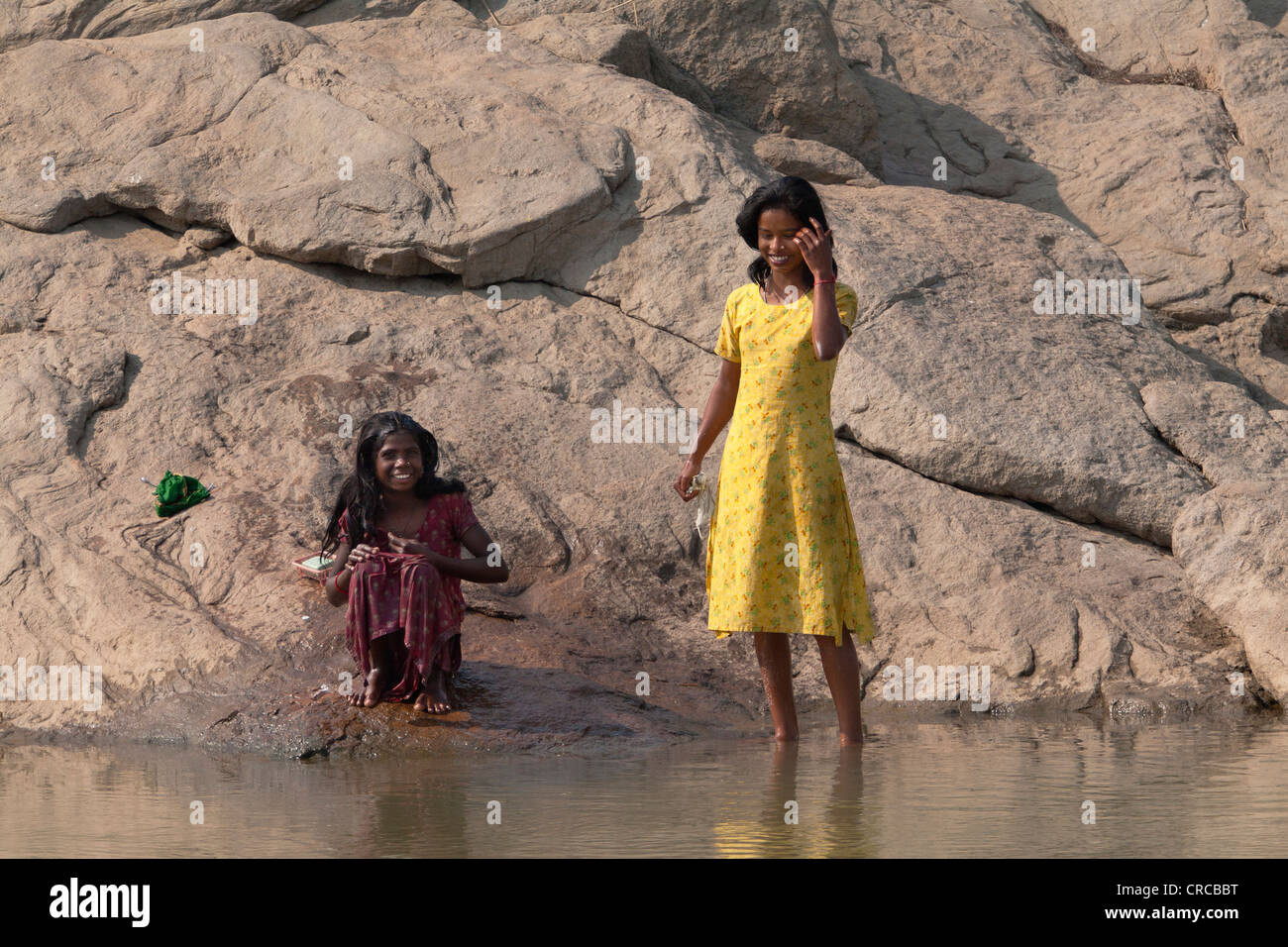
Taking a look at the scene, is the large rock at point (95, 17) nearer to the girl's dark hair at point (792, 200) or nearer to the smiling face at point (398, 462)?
the smiling face at point (398, 462)

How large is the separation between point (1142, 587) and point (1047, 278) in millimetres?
2141

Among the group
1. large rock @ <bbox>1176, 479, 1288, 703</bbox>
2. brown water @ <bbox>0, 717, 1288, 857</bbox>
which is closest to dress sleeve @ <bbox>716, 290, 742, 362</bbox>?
brown water @ <bbox>0, 717, 1288, 857</bbox>

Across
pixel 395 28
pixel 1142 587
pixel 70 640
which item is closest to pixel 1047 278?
pixel 1142 587

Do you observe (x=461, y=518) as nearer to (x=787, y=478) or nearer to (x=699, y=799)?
(x=787, y=478)

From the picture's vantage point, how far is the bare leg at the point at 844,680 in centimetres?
436

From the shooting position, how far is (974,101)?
10.9 metres

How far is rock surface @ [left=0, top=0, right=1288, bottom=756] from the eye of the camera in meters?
5.50

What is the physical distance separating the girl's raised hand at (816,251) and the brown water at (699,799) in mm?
1430

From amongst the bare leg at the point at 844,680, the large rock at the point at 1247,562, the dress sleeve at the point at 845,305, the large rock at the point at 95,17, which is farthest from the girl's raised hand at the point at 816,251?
the large rock at the point at 95,17

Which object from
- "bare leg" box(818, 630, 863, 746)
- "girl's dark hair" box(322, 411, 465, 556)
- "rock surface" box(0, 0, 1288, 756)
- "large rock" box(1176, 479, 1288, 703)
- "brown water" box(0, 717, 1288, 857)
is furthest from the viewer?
"large rock" box(1176, 479, 1288, 703)

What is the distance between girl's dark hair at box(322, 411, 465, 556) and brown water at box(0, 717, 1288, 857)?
850 millimetres

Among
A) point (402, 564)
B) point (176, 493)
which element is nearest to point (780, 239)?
point (402, 564)

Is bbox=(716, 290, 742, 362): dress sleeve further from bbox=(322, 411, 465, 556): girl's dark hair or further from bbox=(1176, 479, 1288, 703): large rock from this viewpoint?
bbox=(1176, 479, 1288, 703): large rock

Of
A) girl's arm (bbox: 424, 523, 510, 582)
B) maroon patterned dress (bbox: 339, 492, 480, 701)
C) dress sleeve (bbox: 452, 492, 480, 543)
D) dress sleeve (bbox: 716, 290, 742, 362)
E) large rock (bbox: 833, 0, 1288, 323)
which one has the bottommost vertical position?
maroon patterned dress (bbox: 339, 492, 480, 701)
